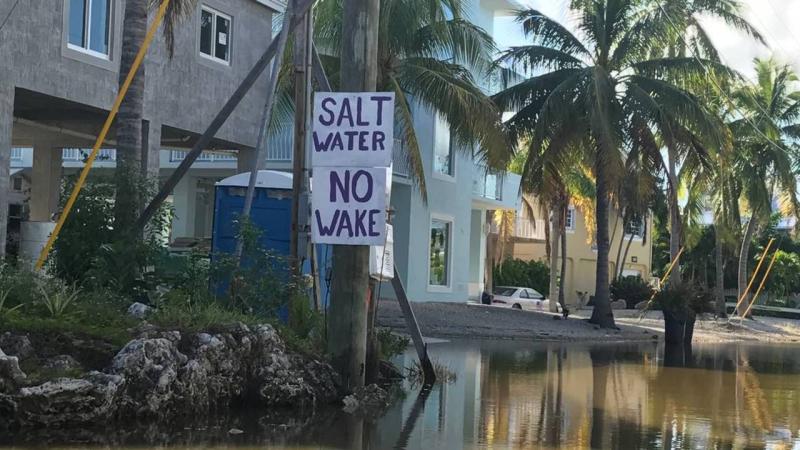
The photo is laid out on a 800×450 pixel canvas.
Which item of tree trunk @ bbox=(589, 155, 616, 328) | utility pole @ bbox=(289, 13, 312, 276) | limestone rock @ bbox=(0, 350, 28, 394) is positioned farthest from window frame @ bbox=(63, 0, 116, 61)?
tree trunk @ bbox=(589, 155, 616, 328)

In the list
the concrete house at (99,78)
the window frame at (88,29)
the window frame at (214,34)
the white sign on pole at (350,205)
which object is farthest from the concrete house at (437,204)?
the white sign on pole at (350,205)

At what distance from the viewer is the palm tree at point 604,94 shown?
2481cm

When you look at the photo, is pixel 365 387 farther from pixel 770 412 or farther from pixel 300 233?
pixel 770 412

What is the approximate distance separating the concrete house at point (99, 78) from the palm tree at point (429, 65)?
2216 mm

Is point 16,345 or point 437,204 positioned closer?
point 16,345

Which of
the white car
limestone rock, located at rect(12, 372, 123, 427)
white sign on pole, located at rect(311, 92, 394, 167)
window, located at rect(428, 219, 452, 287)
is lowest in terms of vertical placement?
the white car

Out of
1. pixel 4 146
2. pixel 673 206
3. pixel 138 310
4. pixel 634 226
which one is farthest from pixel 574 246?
pixel 138 310

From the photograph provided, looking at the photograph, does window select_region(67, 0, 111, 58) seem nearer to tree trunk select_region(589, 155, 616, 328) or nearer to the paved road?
the paved road

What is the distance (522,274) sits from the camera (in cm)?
5009

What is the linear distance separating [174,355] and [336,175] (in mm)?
2455

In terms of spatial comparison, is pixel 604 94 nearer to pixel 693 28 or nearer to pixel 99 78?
pixel 693 28

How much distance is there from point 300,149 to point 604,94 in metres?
14.7

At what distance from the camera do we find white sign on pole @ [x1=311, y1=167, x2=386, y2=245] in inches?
375

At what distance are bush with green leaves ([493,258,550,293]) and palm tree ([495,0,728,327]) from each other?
21.8 meters
